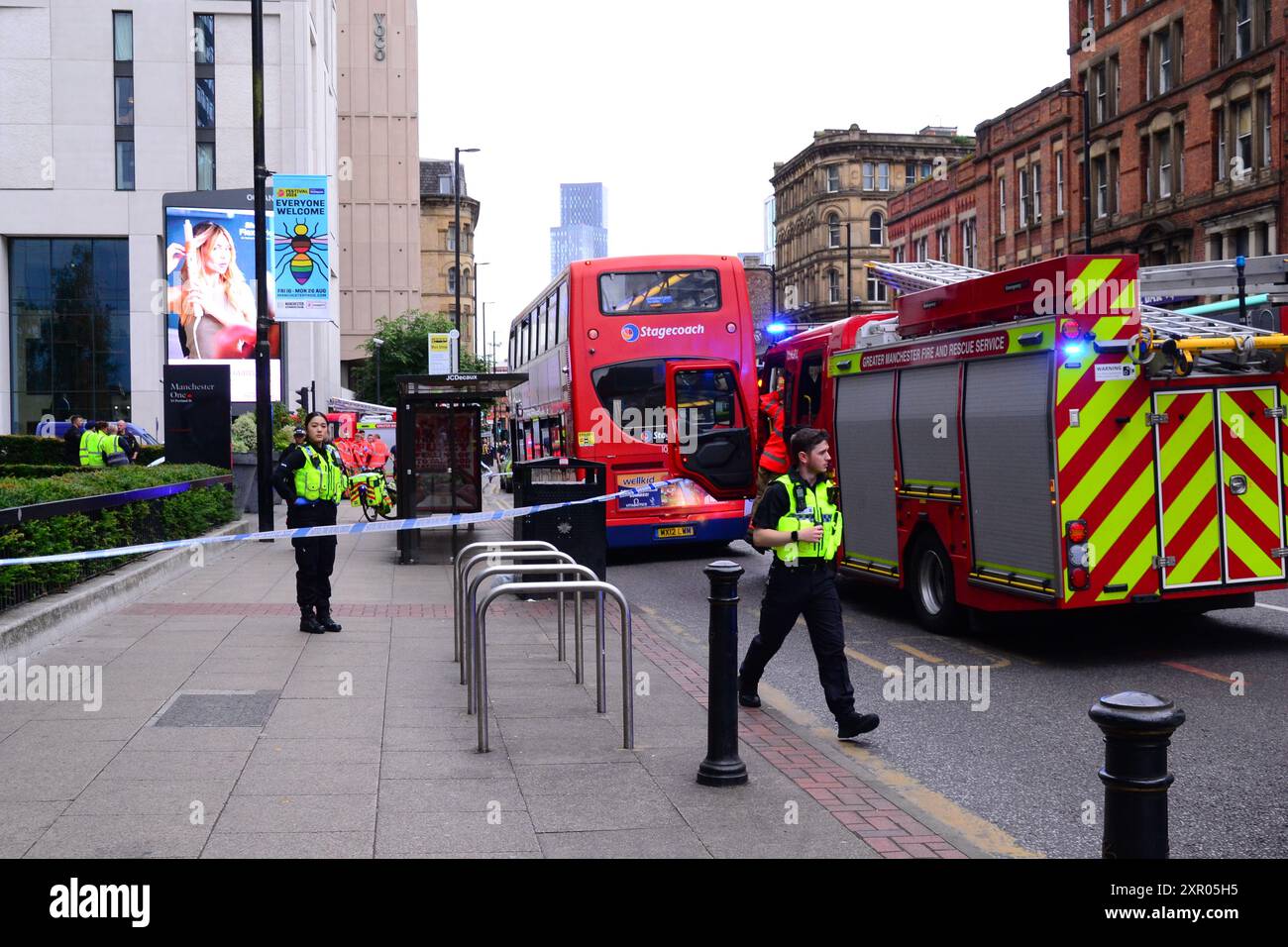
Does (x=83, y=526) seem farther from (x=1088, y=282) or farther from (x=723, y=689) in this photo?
(x=1088, y=282)

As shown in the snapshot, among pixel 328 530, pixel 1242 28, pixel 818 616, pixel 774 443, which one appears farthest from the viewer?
pixel 1242 28

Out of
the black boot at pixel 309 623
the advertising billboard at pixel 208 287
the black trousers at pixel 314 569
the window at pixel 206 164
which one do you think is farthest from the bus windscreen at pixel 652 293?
the window at pixel 206 164

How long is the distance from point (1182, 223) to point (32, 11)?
4343cm

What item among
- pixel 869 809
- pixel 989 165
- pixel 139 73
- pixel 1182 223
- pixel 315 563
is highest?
pixel 139 73

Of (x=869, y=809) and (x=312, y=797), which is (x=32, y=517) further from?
(x=869, y=809)

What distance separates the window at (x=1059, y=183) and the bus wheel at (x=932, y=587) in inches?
1540

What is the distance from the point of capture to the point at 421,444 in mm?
21000

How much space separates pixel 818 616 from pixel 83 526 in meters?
6.95

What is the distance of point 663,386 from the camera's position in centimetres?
1911

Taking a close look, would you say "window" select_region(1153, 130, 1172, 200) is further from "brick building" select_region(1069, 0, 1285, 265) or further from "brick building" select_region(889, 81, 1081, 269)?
"brick building" select_region(889, 81, 1081, 269)

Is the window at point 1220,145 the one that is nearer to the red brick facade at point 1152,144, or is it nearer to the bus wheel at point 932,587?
the red brick facade at point 1152,144

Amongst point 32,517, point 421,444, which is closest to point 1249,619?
point 32,517

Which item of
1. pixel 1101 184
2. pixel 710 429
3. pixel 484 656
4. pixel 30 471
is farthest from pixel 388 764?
pixel 1101 184

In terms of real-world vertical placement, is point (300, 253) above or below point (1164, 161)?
below
